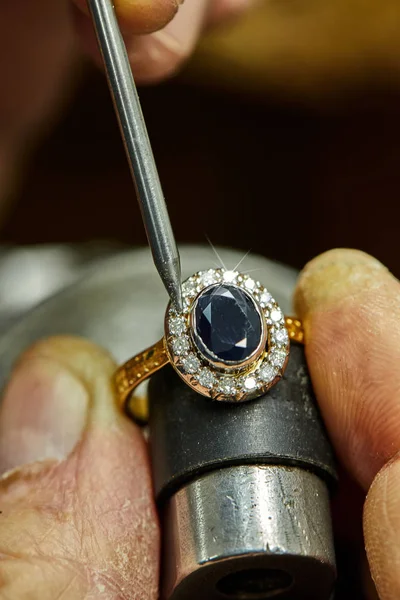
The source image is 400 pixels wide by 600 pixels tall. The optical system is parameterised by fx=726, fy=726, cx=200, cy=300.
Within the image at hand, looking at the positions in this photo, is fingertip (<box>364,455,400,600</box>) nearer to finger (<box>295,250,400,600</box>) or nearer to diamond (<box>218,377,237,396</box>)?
finger (<box>295,250,400,600</box>)

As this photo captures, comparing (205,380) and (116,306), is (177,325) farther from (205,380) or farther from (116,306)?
(116,306)

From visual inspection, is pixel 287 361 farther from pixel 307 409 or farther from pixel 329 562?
pixel 329 562

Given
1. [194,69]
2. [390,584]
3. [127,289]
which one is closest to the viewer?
[390,584]

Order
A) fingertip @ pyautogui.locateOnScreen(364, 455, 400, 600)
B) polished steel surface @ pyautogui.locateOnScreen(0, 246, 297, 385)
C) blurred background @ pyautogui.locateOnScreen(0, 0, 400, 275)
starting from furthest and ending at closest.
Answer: blurred background @ pyautogui.locateOnScreen(0, 0, 400, 275), polished steel surface @ pyautogui.locateOnScreen(0, 246, 297, 385), fingertip @ pyautogui.locateOnScreen(364, 455, 400, 600)

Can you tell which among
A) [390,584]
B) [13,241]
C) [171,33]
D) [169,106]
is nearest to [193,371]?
[390,584]

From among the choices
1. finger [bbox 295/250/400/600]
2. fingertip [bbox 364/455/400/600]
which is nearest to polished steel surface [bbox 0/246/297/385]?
finger [bbox 295/250/400/600]

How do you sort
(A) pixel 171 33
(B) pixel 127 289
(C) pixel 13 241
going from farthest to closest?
(C) pixel 13 241
(B) pixel 127 289
(A) pixel 171 33

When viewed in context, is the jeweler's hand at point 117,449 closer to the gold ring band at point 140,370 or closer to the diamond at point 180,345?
the gold ring band at point 140,370
